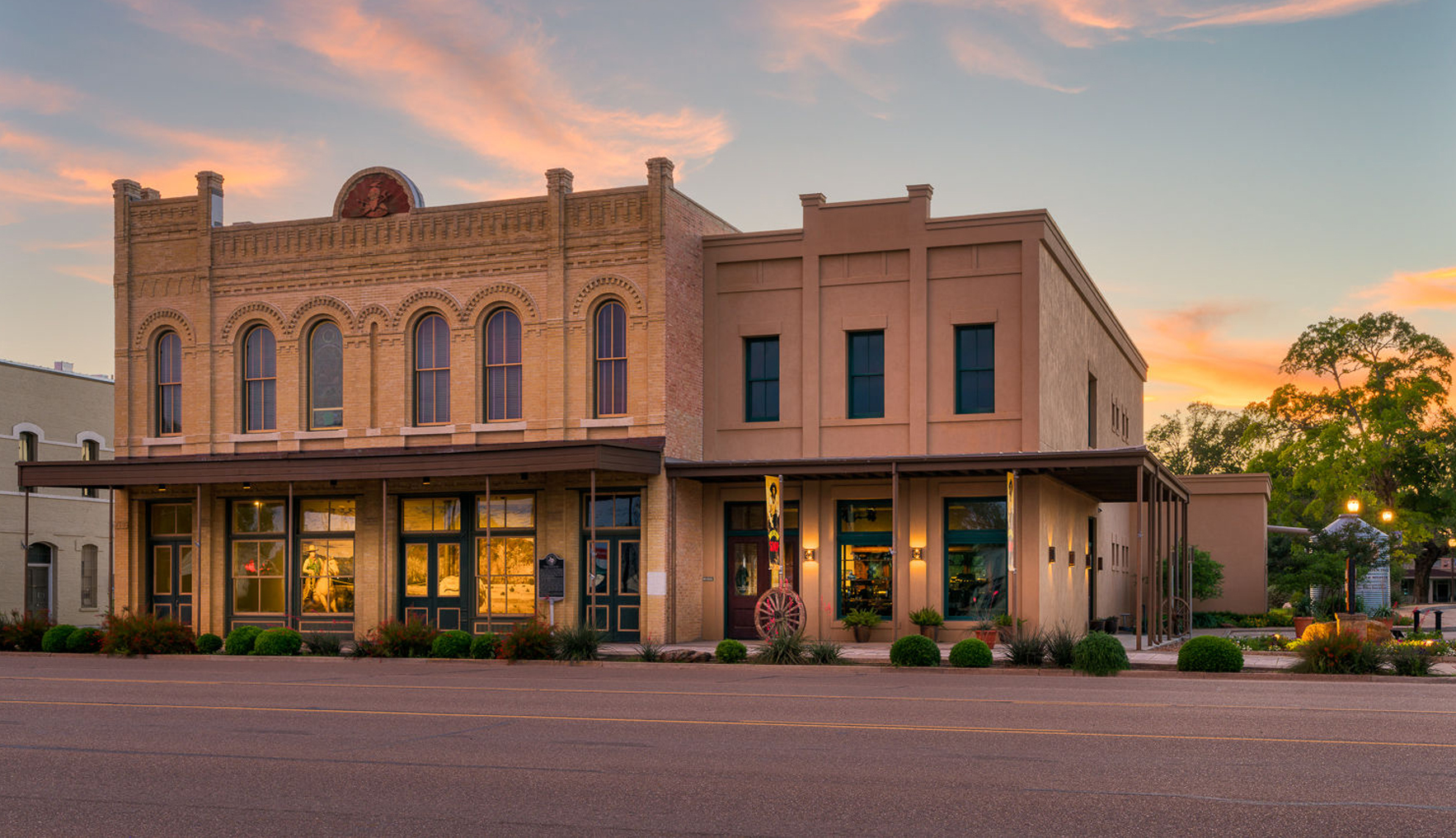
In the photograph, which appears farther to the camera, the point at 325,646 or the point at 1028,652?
the point at 325,646

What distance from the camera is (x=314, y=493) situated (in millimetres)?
31375

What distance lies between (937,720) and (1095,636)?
8132mm

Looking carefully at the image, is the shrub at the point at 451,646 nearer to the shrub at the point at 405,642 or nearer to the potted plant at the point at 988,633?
the shrub at the point at 405,642

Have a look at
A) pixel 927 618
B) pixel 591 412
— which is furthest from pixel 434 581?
pixel 927 618

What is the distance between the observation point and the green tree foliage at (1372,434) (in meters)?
64.6

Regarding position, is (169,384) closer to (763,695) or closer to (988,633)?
(988,633)

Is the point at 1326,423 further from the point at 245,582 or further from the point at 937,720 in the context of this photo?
the point at 937,720

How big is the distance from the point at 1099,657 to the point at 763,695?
6.41m

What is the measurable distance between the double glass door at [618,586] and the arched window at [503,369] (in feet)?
11.5

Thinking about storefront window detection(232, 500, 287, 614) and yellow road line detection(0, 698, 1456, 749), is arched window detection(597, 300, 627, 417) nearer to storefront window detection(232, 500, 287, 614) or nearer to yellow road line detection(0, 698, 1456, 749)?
storefront window detection(232, 500, 287, 614)

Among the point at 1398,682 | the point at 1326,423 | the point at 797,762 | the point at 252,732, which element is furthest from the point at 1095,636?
the point at 1326,423

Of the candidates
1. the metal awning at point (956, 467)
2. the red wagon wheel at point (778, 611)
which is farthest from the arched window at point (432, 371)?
the red wagon wheel at point (778, 611)

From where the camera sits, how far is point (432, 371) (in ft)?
101

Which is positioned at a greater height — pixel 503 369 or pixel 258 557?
pixel 503 369
